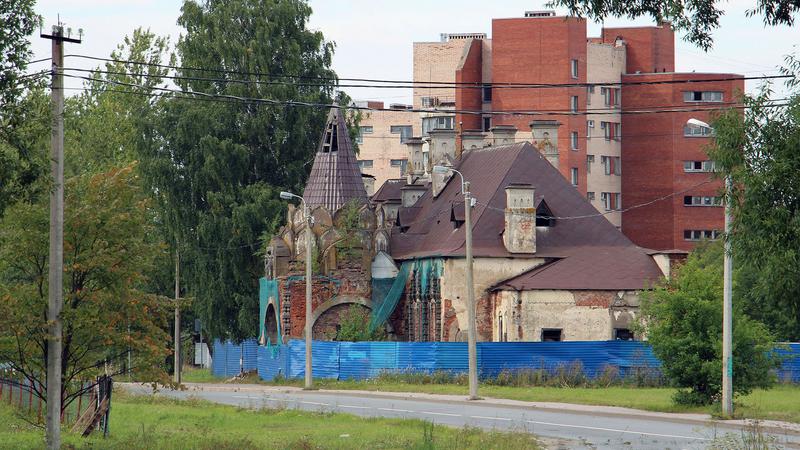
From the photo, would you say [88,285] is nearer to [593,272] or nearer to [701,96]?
[593,272]

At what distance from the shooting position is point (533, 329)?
53656 mm

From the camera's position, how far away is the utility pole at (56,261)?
76.1 ft

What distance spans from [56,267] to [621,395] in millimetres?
23506

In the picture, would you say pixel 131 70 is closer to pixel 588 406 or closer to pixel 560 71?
pixel 560 71

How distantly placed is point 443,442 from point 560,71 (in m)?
73.1

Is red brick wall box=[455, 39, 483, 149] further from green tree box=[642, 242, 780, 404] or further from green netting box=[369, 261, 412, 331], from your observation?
green tree box=[642, 242, 780, 404]

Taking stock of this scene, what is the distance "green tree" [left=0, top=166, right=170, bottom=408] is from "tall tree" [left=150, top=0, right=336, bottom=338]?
38.1 metres

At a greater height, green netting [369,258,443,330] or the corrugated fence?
green netting [369,258,443,330]

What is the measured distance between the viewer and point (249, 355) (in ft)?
224

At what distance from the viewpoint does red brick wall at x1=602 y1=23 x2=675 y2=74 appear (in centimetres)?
10406

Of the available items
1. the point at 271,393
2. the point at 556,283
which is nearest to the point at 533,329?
the point at 556,283

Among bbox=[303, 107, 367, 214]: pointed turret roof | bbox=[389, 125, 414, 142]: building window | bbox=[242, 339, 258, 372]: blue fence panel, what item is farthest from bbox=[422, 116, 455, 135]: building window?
bbox=[303, 107, 367, 214]: pointed turret roof

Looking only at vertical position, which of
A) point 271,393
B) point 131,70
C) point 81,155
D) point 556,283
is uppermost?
point 131,70

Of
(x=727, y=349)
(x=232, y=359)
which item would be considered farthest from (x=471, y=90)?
→ (x=727, y=349)
